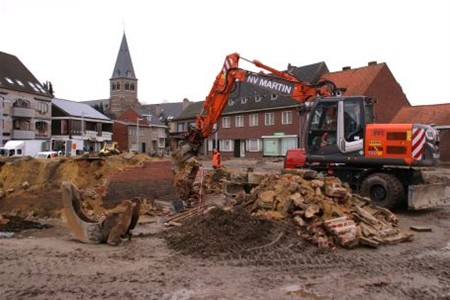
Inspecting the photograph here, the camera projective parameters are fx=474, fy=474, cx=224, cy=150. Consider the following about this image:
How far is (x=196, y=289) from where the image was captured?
251 inches

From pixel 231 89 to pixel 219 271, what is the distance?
9.45 meters

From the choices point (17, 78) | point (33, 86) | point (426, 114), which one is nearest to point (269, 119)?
point (426, 114)

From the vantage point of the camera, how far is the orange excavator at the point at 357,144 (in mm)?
13008

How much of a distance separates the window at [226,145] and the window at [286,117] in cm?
900

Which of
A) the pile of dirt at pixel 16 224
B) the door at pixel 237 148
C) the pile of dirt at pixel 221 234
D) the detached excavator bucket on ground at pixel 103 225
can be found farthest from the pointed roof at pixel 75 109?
the pile of dirt at pixel 221 234

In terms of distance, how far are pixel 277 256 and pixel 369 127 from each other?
6625 mm

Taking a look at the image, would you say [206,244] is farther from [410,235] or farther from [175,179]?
[175,179]

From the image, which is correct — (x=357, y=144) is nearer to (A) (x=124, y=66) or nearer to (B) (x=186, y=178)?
(B) (x=186, y=178)

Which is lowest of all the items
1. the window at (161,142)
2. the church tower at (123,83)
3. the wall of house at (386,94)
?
the window at (161,142)

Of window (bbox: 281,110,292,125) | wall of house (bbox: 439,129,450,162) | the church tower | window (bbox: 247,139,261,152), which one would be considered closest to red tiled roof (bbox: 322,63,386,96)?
window (bbox: 281,110,292,125)

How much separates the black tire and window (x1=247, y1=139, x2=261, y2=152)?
38888mm

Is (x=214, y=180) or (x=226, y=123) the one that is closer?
(x=214, y=180)

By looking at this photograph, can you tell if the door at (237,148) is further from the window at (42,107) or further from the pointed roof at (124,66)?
the pointed roof at (124,66)

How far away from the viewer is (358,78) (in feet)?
152
